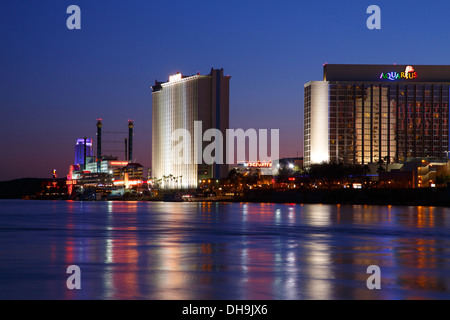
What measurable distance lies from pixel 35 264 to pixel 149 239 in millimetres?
13207

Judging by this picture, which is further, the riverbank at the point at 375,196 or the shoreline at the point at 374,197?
the riverbank at the point at 375,196

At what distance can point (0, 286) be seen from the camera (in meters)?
18.6

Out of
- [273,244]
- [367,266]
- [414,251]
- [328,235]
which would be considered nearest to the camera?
[367,266]
